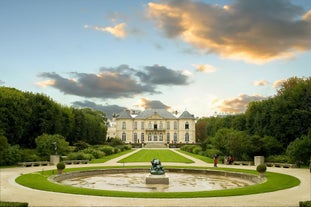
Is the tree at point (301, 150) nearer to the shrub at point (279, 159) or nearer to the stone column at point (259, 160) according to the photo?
the shrub at point (279, 159)

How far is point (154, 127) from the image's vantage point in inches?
4313

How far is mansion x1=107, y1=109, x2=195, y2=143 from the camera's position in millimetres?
109562

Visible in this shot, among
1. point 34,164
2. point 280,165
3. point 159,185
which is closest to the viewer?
point 159,185

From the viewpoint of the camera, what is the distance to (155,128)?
359ft

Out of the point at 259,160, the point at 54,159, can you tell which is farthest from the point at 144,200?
the point at 259,160

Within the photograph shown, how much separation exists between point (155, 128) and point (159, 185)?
88889mm

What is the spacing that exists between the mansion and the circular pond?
80315mm

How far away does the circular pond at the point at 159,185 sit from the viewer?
19.7 meters

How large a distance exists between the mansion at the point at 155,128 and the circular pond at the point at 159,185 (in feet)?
264

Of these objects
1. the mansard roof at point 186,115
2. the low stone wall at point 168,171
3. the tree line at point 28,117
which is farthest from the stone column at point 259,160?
the mansard roof at point 186,115

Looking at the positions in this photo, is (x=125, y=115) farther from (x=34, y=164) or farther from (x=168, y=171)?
(x=168, y=171)

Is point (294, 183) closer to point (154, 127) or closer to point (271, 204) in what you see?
point (271, 204)

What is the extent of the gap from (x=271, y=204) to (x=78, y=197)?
7.25 metres

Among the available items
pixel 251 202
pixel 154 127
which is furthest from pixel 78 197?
pixel 154 127
